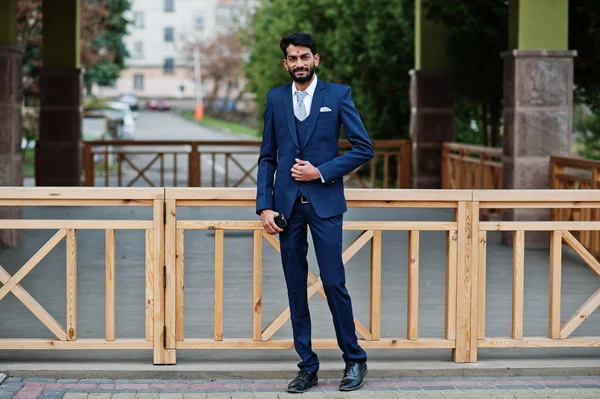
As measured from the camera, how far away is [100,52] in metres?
51.0

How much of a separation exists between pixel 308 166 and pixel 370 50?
18.0 meters

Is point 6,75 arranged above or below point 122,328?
above

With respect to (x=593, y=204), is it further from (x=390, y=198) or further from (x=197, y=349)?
(x=197, y=349)

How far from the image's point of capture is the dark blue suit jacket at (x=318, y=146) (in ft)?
22.8

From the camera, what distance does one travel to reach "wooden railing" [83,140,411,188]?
21.1 m

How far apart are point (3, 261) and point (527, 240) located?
5891 millimetres

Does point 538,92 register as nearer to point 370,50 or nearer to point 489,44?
point 489,44

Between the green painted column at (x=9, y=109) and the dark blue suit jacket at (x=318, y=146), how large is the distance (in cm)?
724

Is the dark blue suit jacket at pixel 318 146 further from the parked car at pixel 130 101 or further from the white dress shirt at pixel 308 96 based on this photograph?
the parked car at pixel 130 101

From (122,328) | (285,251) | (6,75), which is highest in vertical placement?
(6,75)

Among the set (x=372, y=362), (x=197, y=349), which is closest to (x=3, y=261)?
(x=197, y=349)

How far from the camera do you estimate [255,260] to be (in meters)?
7.57

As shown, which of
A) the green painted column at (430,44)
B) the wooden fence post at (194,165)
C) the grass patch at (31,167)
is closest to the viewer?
the green painted column at (430,44)

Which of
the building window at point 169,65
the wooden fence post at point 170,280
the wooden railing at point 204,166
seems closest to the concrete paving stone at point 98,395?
the wooden fence post at point 170,280
